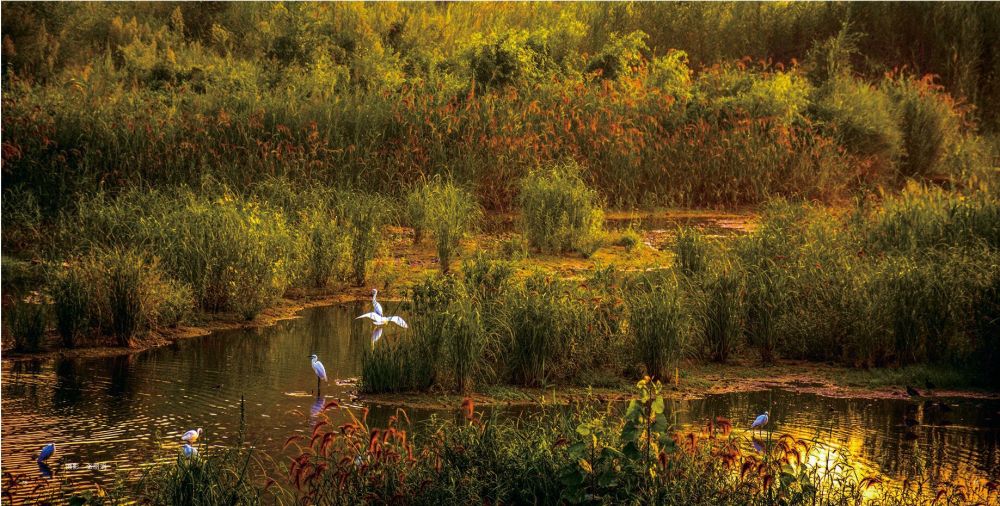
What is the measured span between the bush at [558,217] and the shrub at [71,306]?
617cm

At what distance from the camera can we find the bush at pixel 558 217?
50.8 feet

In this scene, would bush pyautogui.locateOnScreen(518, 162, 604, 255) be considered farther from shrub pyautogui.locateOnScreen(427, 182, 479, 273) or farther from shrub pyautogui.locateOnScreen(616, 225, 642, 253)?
shrub pyautogui.locateOnScreen(427, 182, 479, 273)

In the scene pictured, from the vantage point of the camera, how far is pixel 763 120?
20.6 metres

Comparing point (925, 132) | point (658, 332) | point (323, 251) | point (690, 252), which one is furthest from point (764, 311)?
point (925, 132)

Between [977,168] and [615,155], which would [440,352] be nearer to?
[615,155]

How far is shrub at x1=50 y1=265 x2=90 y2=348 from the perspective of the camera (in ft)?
34.5

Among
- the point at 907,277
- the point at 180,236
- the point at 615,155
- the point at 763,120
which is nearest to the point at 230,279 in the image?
the point at 180,236

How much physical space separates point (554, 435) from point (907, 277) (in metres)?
4.96

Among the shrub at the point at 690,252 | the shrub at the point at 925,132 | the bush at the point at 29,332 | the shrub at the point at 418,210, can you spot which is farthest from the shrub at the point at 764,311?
the shrub at the point at 925,132

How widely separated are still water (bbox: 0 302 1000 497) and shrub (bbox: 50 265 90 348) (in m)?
0.43

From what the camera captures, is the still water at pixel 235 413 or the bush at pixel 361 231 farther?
the bush at pixel 361 231

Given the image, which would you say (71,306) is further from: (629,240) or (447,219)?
(629,240)

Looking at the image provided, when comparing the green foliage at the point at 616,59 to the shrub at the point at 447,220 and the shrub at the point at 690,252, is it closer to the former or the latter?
the shrub at the point at 447,220

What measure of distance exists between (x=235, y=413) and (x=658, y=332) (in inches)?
129
